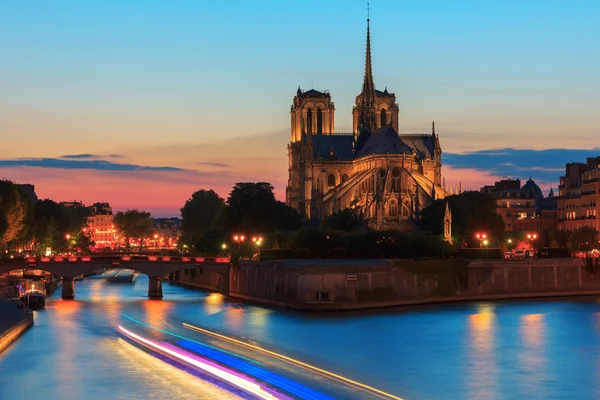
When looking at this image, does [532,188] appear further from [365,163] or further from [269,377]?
[269,377]

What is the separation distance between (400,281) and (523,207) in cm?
8894

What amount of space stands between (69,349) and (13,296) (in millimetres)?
30708

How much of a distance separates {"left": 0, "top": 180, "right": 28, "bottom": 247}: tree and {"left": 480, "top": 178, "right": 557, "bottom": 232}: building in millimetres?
71083

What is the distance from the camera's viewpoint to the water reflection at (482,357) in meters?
47.8

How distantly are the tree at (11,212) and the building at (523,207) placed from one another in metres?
71.1

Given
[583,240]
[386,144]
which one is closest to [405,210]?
[386,144]

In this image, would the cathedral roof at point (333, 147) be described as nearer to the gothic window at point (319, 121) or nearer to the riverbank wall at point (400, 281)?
the gothic window at point (319, 121)

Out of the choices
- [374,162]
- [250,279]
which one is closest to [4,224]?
[250,279]

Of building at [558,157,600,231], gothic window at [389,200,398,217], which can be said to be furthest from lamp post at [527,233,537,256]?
gothic window at [389,200,398,217]

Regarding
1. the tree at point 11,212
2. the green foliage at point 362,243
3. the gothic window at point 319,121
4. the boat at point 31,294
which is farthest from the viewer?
the gothic window at point 319,121

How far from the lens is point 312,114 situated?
188625 mm

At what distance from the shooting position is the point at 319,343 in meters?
61.9

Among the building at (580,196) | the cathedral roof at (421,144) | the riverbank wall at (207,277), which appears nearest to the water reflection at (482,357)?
the riverbank wall at (207,277)

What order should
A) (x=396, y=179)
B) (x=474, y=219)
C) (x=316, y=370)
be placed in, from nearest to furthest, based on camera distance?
1. (x=316, y=370)
2. (x=474, y=219)
3. (x=396, y=179)
